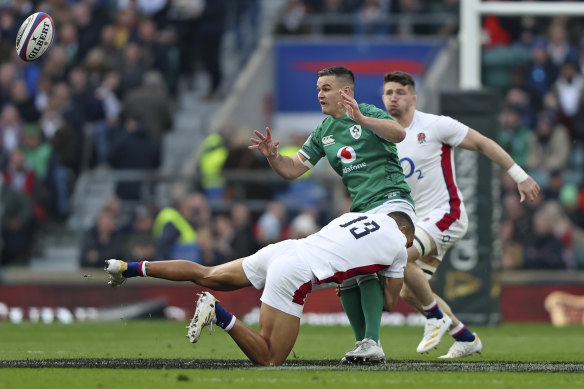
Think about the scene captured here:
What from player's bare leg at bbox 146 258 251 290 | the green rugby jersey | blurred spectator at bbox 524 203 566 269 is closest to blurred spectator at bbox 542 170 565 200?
blurred spectator at bbox 524 203 566 269

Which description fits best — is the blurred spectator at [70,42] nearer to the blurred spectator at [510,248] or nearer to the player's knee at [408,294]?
the blurred spectator at [510,248]

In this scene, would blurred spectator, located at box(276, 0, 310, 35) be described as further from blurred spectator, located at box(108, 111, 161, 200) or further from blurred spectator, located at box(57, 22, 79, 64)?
blurred spectator, located at box(108, 111, 161, 200)

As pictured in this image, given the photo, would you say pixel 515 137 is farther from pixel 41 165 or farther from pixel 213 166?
pixel 41 165

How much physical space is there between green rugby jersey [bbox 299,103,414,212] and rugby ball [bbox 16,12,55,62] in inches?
153

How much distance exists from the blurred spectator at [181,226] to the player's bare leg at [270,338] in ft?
30.7

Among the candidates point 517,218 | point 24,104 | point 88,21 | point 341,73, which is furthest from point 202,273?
point 88,21

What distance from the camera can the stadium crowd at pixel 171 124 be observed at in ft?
63.2

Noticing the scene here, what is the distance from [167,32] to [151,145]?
158 inches

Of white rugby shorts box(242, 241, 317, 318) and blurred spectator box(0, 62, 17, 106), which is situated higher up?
blurred spectator box(0, 62, 17, 106)

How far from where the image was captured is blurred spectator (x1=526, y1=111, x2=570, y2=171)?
68.8 ft

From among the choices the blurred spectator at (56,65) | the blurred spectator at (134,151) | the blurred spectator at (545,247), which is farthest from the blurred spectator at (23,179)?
the blurred spectator at (545,247)

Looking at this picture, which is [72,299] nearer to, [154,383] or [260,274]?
[260,274]

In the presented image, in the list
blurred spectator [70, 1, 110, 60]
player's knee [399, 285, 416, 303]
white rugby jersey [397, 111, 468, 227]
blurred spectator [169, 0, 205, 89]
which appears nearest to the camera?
player's knee [399, 285, 416, 303]

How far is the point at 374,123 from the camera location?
9.76m
